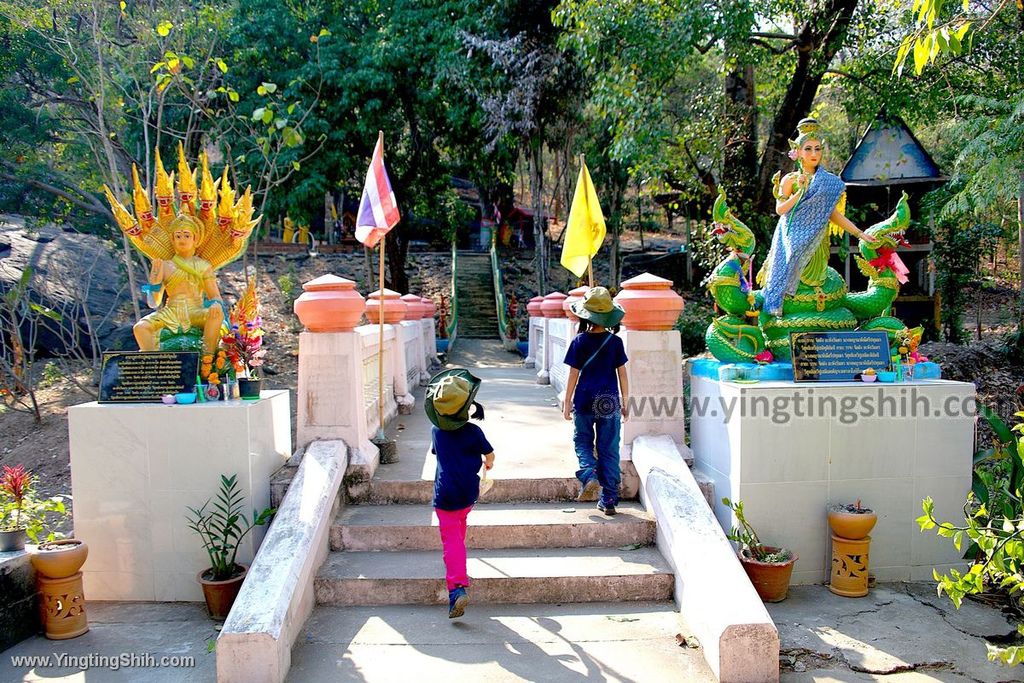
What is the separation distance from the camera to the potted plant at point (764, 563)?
474 centimetres

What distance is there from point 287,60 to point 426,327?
728 centimetres

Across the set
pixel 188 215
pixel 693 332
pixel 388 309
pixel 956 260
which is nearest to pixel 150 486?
pixel 188 215

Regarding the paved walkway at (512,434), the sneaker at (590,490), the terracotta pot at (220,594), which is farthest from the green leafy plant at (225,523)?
the sneaker at (590,490)

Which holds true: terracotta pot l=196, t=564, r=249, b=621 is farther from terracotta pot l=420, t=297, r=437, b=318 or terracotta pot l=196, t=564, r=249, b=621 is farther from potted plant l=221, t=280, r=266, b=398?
terracotta pot l=420, t=297, r=437, b=318

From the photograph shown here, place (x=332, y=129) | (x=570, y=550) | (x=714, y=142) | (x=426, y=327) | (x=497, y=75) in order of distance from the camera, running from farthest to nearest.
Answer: (x=332, y=129), (x=497, y=75), (x=426, y=327), (x=714, y=142), (x=570, y=550)

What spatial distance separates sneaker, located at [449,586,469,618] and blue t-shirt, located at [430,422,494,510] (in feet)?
1.63

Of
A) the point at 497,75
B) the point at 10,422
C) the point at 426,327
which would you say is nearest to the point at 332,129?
Result: the point at 497,75

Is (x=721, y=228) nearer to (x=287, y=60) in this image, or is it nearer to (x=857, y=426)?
(x=857, y=426)

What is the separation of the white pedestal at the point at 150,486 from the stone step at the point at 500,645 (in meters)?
1.20

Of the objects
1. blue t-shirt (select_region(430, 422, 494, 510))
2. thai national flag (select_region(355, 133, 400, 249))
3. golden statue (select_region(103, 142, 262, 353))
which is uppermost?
thai national flag (select_region(355, 133, 400, 249))

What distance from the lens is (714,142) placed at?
12.1 m

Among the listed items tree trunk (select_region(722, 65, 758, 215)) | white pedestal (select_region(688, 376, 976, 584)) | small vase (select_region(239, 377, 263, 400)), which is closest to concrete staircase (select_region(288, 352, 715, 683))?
white pedestal (select_region(688, 376, 976, 584))

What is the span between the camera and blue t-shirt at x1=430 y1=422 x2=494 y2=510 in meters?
4.41

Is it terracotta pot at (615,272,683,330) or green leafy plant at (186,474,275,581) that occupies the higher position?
terracotta pot at (615,272,683,330)
